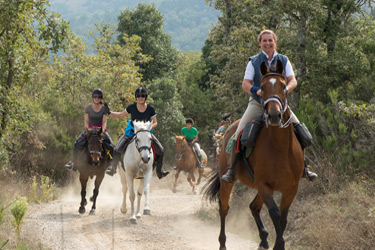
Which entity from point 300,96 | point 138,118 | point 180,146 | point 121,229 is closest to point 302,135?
point 121,229

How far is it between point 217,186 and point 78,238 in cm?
302

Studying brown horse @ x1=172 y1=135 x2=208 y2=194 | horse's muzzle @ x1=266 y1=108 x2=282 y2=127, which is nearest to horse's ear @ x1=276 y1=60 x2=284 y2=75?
horse's muzzle @ x1=266 y1=108 x2=282 y2=127

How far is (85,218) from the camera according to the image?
11.9m

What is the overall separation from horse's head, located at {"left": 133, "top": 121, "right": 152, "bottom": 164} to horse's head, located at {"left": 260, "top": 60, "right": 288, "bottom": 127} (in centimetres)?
519

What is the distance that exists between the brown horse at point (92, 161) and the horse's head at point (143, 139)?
1.48 meters

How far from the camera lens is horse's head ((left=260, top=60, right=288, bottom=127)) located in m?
6.00

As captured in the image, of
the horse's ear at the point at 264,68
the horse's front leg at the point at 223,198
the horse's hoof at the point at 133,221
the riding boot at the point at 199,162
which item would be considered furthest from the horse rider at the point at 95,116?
the riding boot at the point at 199,162

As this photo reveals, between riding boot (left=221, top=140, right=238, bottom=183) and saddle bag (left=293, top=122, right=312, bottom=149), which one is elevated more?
saddle bag (left=293, top=122, right=312, bottom=149)

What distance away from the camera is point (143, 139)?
1141 cm

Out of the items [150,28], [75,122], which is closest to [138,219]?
[75,122]

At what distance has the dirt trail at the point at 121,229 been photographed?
920 centimetres

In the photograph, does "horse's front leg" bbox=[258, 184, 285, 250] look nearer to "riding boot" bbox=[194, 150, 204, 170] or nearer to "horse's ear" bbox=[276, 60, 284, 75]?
"horse's ear" bbox=[276, 60, 284, 75]

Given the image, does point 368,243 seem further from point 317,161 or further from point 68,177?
point 68,177

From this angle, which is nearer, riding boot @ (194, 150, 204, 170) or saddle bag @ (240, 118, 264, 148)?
saddle bag @ (240, 118, 264, 148)
